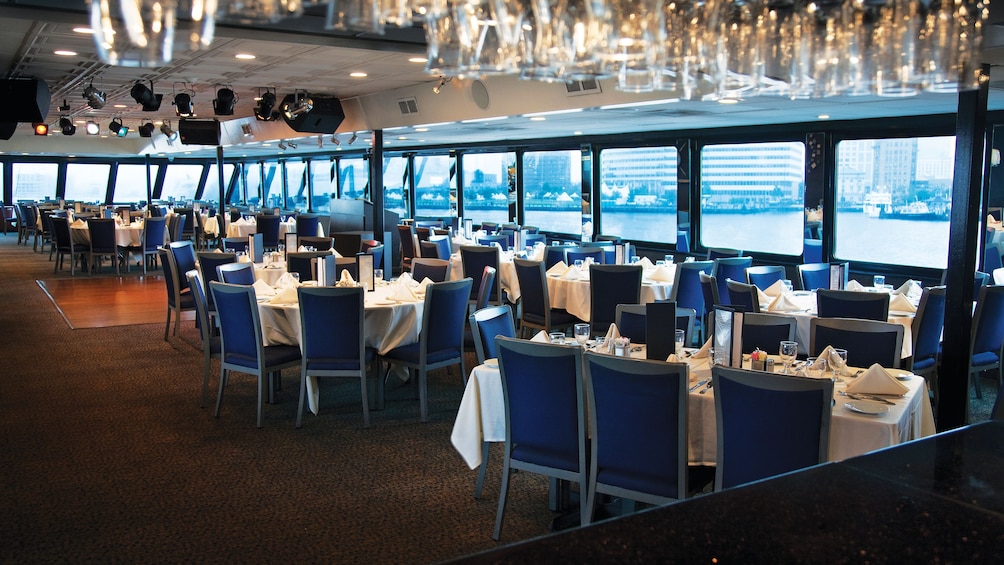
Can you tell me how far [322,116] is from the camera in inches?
507

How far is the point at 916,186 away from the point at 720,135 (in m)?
2.73

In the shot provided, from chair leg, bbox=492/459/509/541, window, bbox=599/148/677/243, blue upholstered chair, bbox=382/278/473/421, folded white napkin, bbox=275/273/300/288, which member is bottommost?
chair leg, bbox=492/459/509/541

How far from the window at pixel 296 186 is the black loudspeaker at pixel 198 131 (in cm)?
894

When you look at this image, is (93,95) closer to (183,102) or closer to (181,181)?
(183,102)

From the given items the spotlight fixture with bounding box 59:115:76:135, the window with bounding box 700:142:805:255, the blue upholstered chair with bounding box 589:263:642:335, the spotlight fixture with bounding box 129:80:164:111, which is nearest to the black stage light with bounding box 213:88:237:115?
the spotlight fixture with bounding box 129:80:164:111

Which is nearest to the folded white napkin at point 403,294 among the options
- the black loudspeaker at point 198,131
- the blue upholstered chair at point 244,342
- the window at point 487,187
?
the blue upholstered chair at point 244,342

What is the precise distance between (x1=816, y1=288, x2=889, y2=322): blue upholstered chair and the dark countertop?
4033 mm

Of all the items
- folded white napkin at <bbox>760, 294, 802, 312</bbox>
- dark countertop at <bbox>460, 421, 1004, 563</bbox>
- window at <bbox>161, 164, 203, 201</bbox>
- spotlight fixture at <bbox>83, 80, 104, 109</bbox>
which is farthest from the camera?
window at <bbox>161, 164, 203, 201</bbox>

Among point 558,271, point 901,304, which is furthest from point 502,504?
point 558,271

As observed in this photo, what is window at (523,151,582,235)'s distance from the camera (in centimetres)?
1548

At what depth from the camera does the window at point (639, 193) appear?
13.4 m

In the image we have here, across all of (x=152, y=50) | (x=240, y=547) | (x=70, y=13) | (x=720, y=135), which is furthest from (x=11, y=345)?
(x=720, y=135)

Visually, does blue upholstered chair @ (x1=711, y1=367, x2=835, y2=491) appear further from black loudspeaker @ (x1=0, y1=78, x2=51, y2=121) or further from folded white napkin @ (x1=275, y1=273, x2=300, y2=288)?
black loudspeaker @ (x1=0, y1=78, x2=51, y2=121)

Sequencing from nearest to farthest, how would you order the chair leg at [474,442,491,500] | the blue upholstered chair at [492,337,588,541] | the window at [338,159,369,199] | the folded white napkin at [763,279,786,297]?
1. the blue upholstered chair at [492,337,588,541]
2. the chair leg at [474,442,491,500]
3. the folded white napkin at [763,279,786,297]
4. the window at [338,159,369,199]
